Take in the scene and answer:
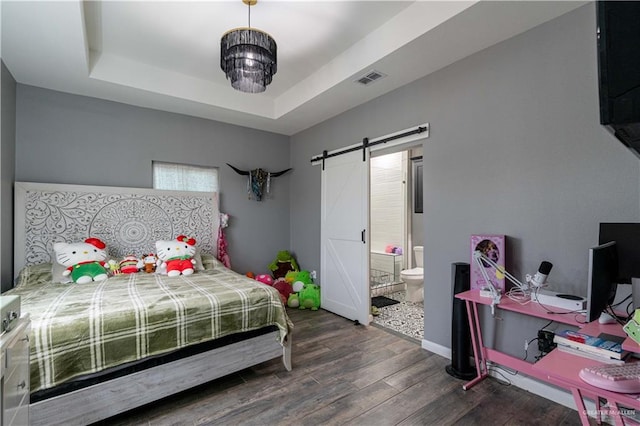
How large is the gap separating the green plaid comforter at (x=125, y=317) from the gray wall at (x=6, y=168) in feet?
0.88

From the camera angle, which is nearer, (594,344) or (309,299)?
(594,344)

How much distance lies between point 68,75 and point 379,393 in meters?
4.06

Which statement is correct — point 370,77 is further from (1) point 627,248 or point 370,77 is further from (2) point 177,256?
(2) point 177,256

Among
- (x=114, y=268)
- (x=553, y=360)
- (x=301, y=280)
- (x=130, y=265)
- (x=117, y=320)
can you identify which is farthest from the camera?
(x=301, y=280)

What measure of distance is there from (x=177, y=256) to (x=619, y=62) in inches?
141

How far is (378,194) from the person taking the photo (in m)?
5.52

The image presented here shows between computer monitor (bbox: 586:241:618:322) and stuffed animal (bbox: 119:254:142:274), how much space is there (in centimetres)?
370

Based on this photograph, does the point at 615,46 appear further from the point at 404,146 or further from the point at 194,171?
the point at 194,171

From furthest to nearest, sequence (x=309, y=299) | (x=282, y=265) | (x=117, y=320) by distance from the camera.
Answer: (x=282, y=265)
(x=309, y=299)
(x=117, y=320)

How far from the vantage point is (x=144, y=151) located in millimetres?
3680

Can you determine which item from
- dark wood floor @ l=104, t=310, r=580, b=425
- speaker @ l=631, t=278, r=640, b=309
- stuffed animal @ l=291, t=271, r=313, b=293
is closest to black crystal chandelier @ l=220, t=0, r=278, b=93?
dark wood floor @ l=104, t=310, r=580, b=425

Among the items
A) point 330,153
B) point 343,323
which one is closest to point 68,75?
point 330,153

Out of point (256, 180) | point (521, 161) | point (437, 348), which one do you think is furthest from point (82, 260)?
point (521, 161)

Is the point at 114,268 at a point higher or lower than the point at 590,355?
higher
